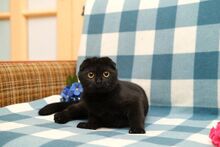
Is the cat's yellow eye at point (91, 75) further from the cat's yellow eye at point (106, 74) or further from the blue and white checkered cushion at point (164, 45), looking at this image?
the blue and white checkered cushion at point (164, 45)

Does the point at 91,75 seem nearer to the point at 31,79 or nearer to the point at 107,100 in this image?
the point at 107,100

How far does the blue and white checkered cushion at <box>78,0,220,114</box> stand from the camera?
3.92ft

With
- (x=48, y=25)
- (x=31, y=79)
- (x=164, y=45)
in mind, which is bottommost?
(x=31, y=79)

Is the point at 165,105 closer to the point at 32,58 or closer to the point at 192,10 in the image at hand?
the point at 192,10

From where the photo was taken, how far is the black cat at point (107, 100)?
3.06 ft

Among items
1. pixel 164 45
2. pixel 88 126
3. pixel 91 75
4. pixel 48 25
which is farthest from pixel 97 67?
pixel 48 25

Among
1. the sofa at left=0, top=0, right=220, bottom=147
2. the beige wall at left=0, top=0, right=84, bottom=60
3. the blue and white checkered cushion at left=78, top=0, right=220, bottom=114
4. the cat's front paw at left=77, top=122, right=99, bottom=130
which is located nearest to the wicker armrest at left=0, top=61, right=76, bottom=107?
the sofa at left=0, top=0, right=220, bottom=147

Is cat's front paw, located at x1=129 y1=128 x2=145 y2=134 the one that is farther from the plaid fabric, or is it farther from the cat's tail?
the cat's tail

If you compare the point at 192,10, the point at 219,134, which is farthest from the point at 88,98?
the point at 192,10

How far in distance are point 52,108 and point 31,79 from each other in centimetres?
23

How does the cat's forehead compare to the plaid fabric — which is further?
the cat's forehead

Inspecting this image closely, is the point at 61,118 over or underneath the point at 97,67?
underneath

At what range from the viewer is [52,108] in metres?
1.18

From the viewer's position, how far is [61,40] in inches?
71.5
